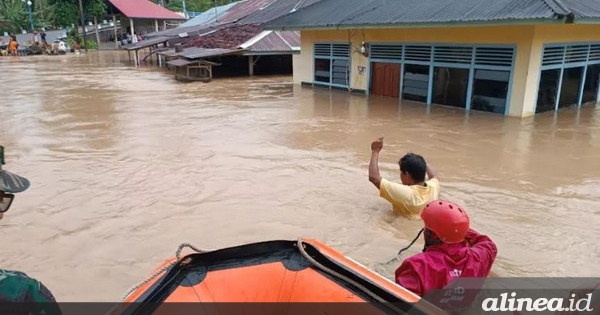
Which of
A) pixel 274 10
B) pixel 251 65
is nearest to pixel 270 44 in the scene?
pixel 251 65

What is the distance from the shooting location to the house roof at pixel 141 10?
38.1m

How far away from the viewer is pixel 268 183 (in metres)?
6.39

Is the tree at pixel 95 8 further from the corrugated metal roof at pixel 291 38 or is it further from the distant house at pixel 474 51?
the distant house at pixel 474 51

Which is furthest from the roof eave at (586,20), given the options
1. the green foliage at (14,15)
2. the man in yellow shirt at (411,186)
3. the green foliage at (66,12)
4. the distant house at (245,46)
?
the green foliage at (14,15)

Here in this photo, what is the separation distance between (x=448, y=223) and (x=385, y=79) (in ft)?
38.5

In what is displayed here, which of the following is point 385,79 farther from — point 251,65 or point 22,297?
point 22,297

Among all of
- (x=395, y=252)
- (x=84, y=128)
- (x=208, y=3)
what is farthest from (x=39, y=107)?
(x=208, y=3)

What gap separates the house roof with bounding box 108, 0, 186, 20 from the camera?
125 ft

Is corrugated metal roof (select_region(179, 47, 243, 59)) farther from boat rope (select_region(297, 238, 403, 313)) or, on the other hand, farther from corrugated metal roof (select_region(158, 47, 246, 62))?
boat rope (select_region(297, 238, 403, 313))

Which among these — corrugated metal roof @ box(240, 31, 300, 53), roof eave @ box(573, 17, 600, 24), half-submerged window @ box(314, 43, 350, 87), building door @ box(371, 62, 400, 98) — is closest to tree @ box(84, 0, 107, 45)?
corrugated metal roof @ box(240, 31, 300, 53)

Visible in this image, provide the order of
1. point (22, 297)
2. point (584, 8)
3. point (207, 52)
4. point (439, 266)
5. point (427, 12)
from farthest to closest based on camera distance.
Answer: point (207, 52), point (427, 12), point (584, 8), point (439, 266), point (22, 297)

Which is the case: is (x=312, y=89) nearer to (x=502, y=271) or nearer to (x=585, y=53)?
(x=585, y=53)

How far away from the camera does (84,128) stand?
33.0 ft

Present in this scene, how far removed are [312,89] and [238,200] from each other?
36.1 ft
